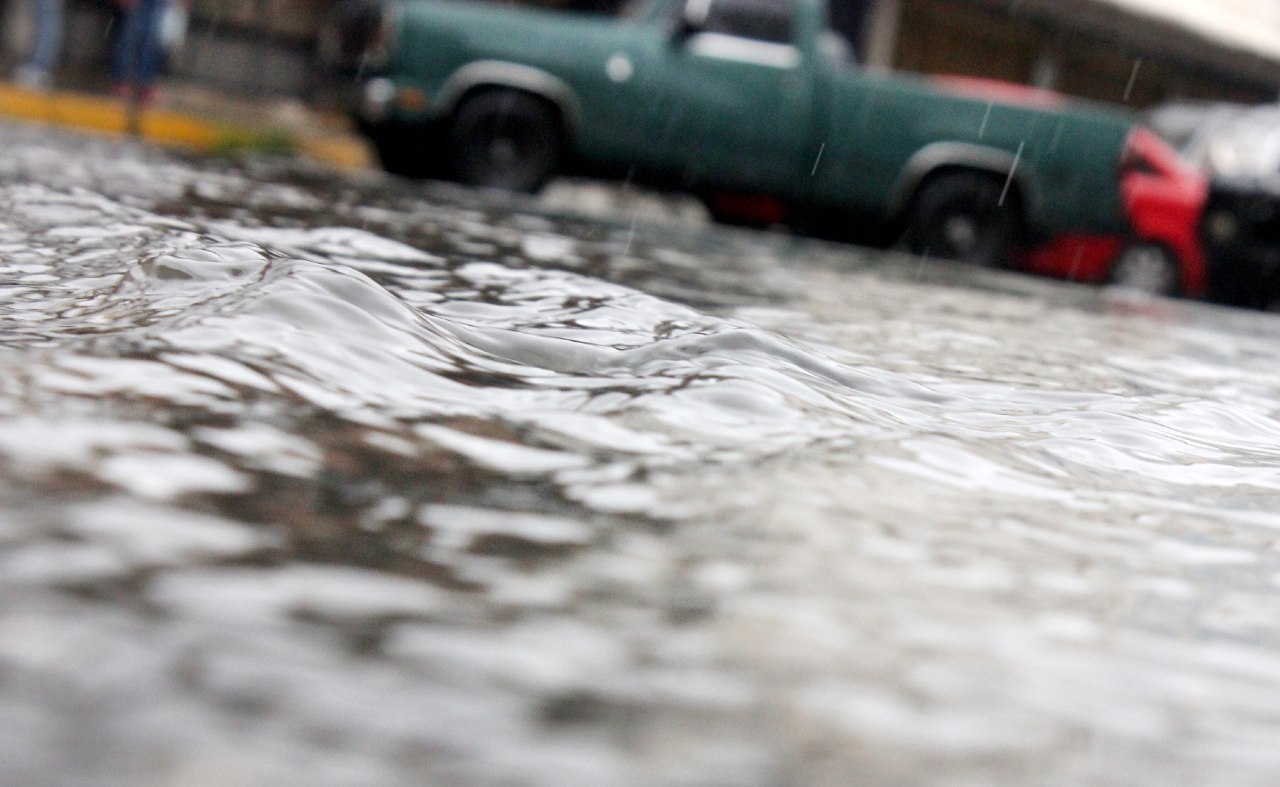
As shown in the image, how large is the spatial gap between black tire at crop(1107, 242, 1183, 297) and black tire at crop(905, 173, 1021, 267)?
4.41 ft

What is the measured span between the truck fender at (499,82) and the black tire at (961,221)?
1.77m

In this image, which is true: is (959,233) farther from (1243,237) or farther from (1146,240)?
(1243,237)

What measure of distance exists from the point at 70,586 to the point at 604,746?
0.31 meters

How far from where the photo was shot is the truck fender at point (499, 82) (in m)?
7.08

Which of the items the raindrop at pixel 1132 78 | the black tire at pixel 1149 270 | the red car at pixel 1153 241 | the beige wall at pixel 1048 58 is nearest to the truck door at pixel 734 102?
the red car at pixel 1153 241

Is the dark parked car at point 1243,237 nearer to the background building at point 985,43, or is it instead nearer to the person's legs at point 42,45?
the background building at point 985,43

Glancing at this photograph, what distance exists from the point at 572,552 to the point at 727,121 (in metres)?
6.48

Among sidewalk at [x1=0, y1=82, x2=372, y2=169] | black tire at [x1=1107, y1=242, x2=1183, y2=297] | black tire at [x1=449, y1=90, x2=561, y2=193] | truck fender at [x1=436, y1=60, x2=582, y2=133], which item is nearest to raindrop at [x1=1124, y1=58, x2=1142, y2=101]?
black tire at [x1=1107, y1=242, x2=1183, y2=297]

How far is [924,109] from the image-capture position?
24.2ft

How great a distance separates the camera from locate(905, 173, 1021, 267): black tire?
7.27 m

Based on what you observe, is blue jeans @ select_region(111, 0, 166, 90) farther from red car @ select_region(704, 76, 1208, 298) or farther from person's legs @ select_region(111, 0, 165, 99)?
red car @ select_region(704, 76, 1208, 298)

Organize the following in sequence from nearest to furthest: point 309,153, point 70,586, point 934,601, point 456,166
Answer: point 70,586 → point 934,601 → point 456,166 → point 309,153

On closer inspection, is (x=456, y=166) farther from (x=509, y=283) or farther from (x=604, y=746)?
(x=604, y=746)

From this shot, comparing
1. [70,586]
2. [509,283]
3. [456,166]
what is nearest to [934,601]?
[70,586]
